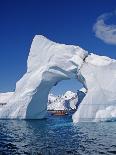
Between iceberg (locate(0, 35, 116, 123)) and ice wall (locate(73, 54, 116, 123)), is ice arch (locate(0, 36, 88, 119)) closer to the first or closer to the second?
iceberg (locate(0, 35, 116, 123))

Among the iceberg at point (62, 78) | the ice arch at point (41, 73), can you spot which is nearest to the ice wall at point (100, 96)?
the iceberg at point (62, 78)

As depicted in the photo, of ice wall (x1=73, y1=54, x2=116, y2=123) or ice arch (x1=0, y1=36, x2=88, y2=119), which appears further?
ice arch (x1=0, y1=36, x2=88, y2=119)

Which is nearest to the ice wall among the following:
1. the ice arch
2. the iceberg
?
the iceberg

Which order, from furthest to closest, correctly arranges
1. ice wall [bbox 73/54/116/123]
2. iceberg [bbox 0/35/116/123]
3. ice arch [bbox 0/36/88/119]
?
ice arch [bbox 0/36/88/119] → iceberg [bbox 0/35/116/123] → ice wall [bbox 73/54/116/123]

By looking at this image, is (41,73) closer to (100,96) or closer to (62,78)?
(62,78)

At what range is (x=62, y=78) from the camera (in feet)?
150

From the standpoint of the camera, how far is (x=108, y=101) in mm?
37969

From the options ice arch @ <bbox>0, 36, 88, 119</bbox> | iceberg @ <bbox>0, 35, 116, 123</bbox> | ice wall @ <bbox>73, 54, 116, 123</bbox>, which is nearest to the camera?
ice wall @ <bbox>73, 54, 116, 123</bbox>

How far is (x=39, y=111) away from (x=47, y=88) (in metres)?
5.18

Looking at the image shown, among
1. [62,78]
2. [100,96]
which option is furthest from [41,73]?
[100,96]

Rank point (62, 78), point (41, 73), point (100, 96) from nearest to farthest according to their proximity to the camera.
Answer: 1. point (100, 96)
2. point (41, 73)
3. point (62, 78)

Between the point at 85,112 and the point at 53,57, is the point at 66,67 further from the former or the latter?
the point at 85,112

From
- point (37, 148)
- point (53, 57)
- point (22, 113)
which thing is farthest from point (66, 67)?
point (37, 148)

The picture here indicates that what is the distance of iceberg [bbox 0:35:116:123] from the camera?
38031mm
